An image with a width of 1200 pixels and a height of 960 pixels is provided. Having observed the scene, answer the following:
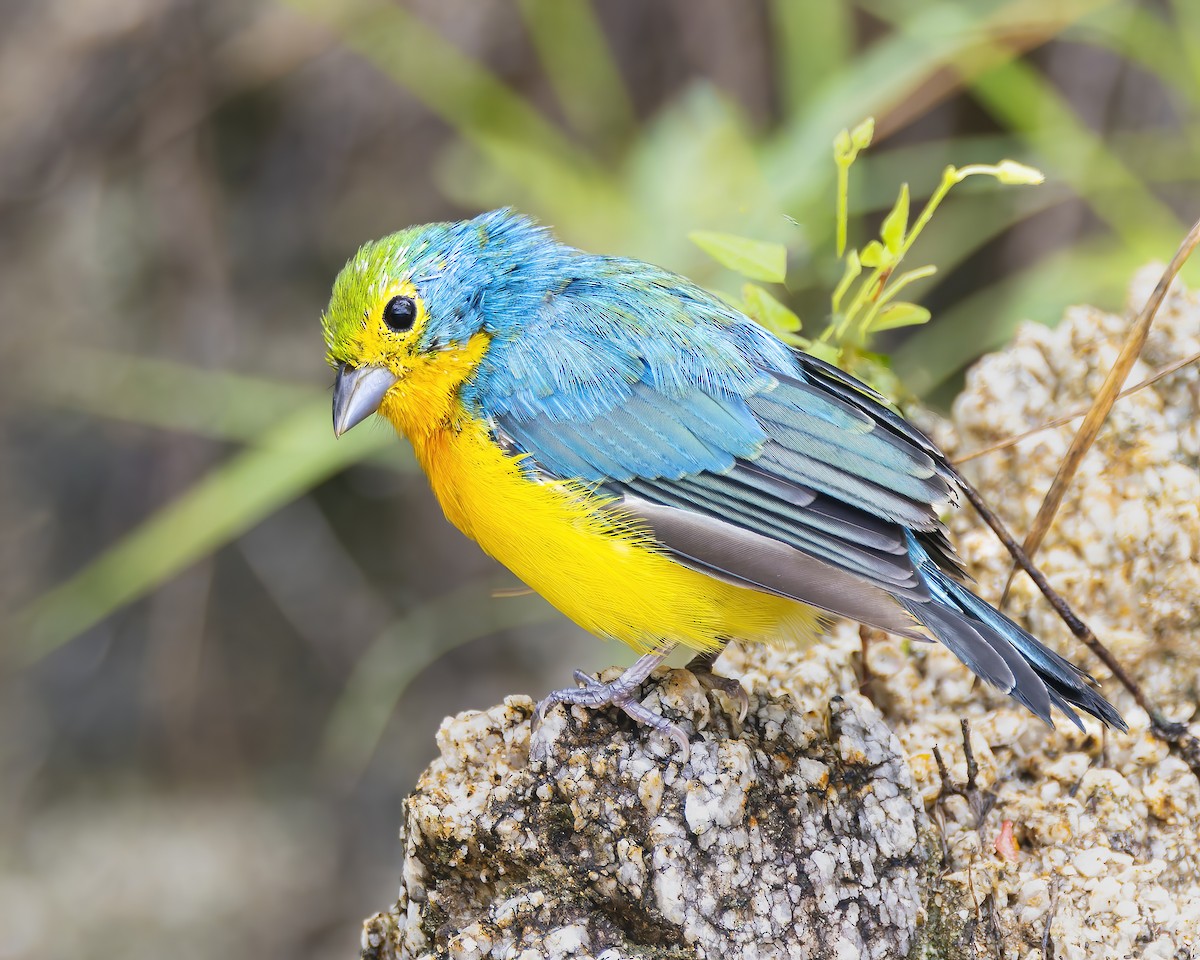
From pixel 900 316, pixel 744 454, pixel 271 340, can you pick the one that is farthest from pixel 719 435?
pixel 271 340

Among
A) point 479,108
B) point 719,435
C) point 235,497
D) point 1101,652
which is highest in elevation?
point 479,108

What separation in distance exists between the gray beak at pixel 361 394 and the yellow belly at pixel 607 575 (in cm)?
38

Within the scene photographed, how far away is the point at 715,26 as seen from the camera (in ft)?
21.2

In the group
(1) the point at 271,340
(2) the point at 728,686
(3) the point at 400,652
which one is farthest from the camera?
(1) the point at 271,340

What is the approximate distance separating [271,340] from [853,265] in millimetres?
4359

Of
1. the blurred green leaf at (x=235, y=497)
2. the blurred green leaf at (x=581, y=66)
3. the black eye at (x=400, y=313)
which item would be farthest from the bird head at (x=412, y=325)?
the blurred green leaf at (x=581, y=66)

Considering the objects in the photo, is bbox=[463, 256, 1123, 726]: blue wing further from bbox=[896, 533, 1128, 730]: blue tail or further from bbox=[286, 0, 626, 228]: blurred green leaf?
bbox=[286, 0, 626, 228]: blurred green leaf

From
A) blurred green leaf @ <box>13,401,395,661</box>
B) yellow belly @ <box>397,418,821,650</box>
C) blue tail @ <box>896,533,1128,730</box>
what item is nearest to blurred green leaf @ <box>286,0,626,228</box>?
blurred green leaf @ <box>13,401,395,661</box>

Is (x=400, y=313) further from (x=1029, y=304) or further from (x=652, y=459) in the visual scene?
(x=1029, y=304)

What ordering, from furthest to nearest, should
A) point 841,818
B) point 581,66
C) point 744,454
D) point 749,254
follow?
point 581,66 → point 749,254 → point 744,454 → point 841,818

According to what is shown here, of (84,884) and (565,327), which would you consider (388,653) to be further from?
(565,327)

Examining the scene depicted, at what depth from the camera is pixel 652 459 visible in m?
2.93

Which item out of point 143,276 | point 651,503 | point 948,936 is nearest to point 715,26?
point 143,276

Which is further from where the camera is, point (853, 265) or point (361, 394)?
point (361, 394)
